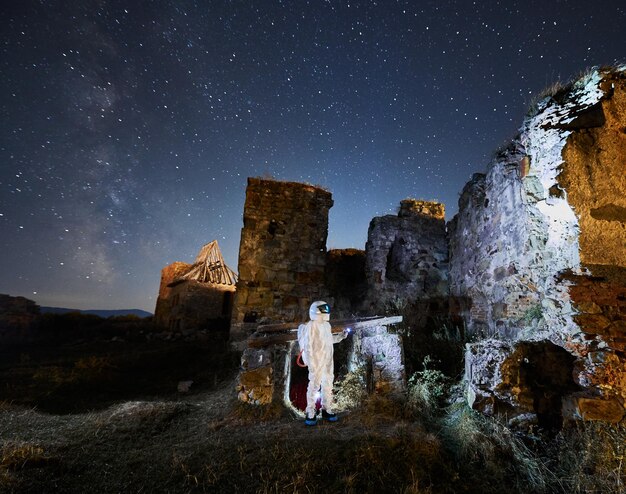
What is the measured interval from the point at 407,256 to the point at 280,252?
11.4 feet

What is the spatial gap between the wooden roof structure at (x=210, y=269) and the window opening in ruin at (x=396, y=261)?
6237mm

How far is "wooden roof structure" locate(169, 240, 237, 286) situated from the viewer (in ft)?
38.4

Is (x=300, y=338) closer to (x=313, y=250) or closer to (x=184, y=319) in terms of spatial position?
(x=313, y=250)

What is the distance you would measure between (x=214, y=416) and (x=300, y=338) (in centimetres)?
146

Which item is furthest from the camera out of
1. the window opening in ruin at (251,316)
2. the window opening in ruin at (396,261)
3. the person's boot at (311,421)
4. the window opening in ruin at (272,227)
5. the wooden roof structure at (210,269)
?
the wooden roof structure at (210,269)

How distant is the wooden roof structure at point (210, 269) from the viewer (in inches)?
461

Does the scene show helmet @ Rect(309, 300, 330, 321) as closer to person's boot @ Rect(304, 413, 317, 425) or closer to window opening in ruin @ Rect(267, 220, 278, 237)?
person's boot @ Rect(304, 413, 317, 425)

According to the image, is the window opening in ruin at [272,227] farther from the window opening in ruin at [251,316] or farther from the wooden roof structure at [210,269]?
the wooden roof structure at [210,269]

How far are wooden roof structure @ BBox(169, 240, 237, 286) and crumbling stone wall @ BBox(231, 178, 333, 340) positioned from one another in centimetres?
499

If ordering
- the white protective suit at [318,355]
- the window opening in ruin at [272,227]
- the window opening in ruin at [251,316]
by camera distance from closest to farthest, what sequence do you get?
the white protective suit at [318,355]
the window opening in ruin at [251,316]
the window opening in ruin at [272,227]

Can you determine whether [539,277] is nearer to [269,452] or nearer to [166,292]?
[269,452]

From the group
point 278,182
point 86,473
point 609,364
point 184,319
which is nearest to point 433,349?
point 609,364

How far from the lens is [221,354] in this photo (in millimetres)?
6820

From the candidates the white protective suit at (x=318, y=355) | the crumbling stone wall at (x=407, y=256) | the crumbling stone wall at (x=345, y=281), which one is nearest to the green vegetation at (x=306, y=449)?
the white protective suit at (x=318, y=355)
